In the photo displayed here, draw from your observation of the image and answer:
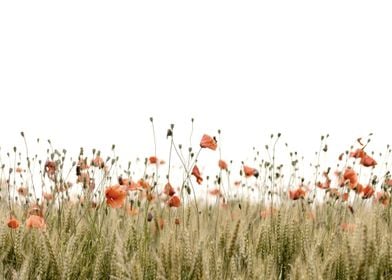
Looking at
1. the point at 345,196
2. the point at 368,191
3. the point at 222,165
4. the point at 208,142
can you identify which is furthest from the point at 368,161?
the point at 208,142

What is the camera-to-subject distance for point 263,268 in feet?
7.97

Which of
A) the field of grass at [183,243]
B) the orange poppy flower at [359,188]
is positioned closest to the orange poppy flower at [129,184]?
the field of grass at [183,243]

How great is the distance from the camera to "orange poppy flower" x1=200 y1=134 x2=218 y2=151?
340 cm

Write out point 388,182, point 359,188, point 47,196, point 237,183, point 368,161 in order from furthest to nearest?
point 237,183
point 388,182
point 359,188
point 368,161
point 47,196

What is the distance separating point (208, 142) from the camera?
3.41 m

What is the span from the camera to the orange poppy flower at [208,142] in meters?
3.40

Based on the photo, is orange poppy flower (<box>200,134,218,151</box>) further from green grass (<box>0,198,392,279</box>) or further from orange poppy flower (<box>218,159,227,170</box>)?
orange poppy flower (<box>218,159,227,170</box>)

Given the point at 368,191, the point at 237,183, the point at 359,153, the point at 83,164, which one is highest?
the point at 359,153

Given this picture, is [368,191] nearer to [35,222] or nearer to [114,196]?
[114,196]

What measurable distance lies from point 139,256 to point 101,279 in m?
0.22

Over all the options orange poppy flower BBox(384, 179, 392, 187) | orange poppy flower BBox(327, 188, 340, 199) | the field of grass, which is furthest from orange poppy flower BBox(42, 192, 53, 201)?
orange poppy flower BBox(384, 179, 392, 187)

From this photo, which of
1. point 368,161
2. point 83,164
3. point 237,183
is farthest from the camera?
point 237,183

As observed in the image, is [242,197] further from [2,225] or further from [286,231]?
[2,225]

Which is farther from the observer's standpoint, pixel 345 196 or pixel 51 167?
pixel 345 196
